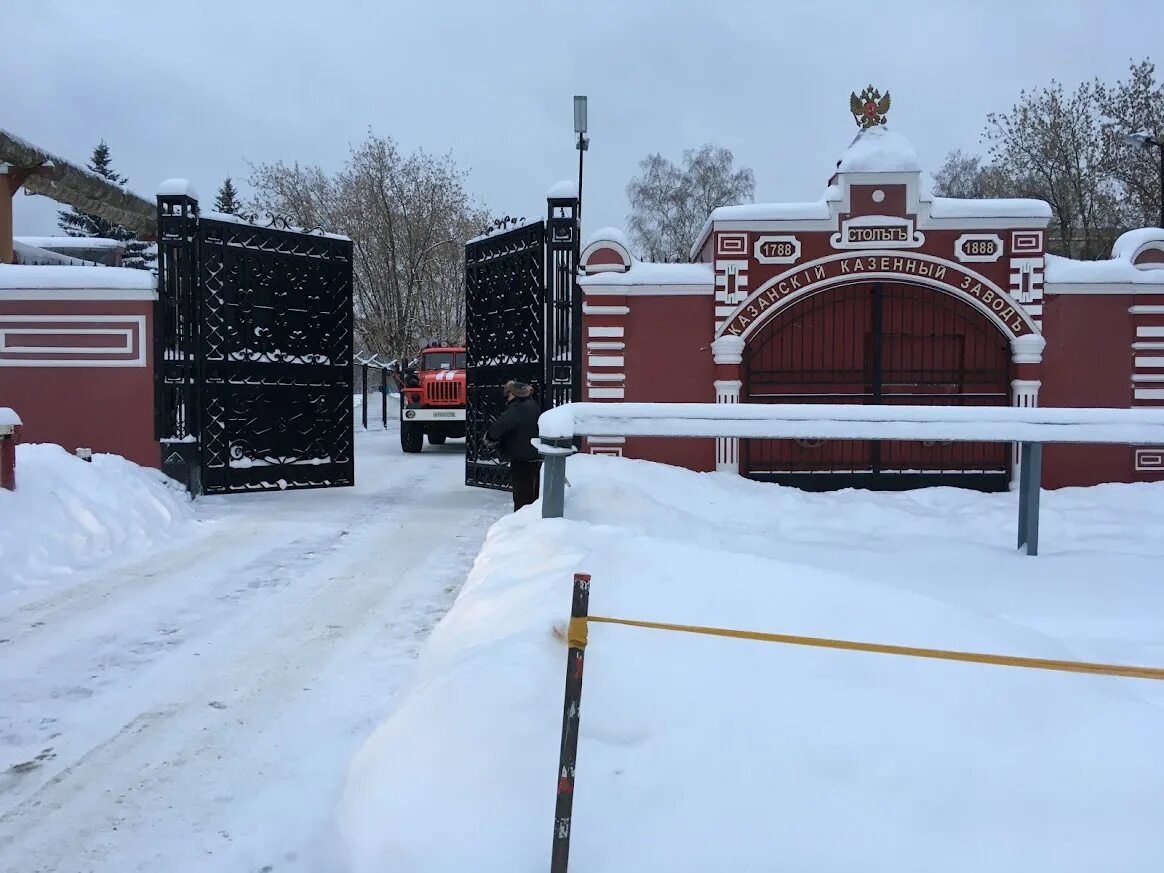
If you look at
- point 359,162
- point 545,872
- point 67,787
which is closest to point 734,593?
point 545,872

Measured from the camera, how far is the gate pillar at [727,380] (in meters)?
10.7

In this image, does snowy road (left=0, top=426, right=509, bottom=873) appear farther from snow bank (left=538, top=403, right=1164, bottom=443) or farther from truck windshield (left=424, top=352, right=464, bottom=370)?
truck windshield (left=424, top=352, right=464, bottom=370)

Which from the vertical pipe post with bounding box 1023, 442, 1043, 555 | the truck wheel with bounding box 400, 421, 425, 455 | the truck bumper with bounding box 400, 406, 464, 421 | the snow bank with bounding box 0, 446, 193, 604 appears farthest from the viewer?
the truck wheel with bounding box 400, 421, 425, 455

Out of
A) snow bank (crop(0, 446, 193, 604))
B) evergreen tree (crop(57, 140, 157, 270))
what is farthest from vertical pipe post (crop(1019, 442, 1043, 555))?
evergreen tree (crop(57, 140, 157, 270))

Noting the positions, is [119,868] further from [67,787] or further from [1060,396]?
[1060,396]

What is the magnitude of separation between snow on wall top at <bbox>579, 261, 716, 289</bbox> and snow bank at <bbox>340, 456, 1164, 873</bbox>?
20.6 feet

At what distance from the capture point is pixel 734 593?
424 centimetres

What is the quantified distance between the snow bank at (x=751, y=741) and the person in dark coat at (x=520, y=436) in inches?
143

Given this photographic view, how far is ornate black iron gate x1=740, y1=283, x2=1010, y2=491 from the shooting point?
10859 mm

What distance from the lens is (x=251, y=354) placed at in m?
10.9

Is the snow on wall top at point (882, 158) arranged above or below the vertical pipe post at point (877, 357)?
above

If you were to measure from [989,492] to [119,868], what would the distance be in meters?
10.2

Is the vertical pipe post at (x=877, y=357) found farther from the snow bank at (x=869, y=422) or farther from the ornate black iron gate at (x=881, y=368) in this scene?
the snow bank at (x=869, y=422)

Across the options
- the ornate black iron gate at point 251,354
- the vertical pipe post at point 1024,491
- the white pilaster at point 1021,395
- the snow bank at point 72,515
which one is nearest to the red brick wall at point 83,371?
the ornate black iron gate at point 251,354
